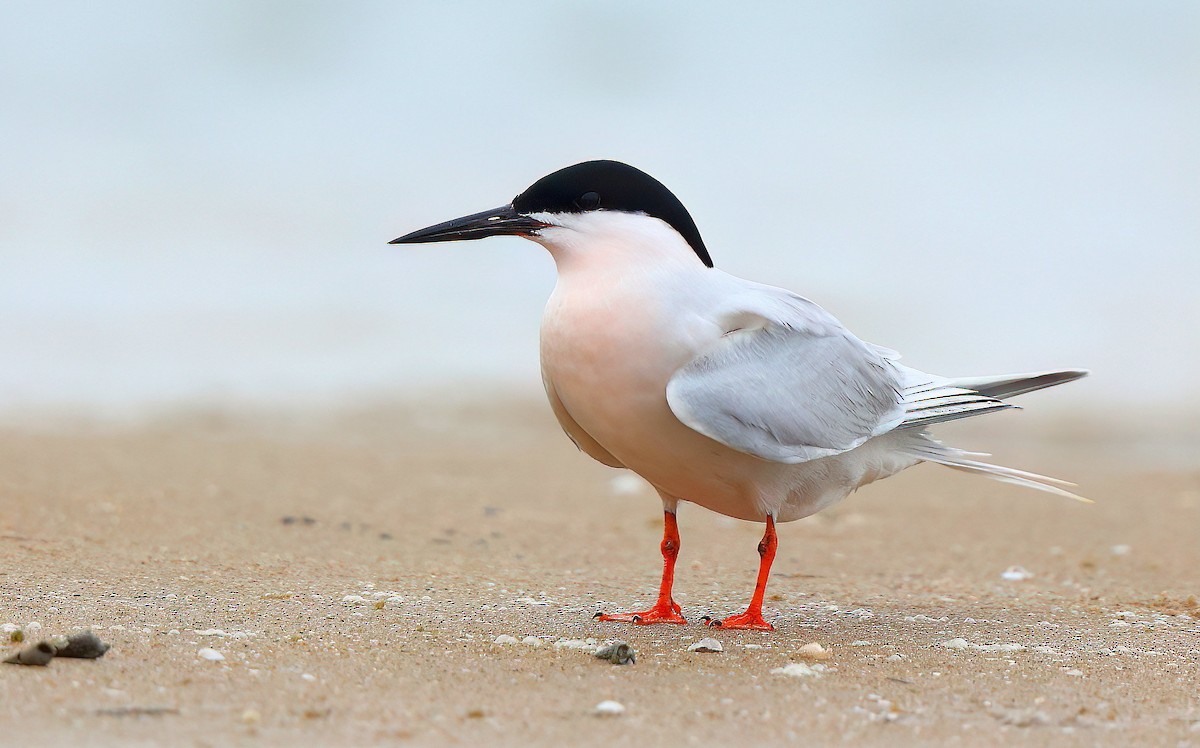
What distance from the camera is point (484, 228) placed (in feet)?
11.8

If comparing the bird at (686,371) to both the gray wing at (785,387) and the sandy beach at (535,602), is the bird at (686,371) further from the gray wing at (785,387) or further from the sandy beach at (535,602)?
the sandy beach at (535,602)

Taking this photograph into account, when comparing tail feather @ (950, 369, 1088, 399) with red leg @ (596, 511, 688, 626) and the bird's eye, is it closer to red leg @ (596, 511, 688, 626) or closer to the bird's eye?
red leg @ (596, 511, 688, 626)

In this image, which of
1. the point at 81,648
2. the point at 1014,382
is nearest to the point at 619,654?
the point at 81,648

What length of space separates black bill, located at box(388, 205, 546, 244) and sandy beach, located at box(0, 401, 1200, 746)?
1054mm

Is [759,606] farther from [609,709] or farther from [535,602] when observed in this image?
[609,709]

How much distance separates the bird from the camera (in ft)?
10.6

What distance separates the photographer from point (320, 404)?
9.51 meters

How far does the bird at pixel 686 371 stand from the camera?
324 cm

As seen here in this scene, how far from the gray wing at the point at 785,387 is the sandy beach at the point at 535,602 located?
1.80ft

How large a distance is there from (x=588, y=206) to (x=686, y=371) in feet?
1.85

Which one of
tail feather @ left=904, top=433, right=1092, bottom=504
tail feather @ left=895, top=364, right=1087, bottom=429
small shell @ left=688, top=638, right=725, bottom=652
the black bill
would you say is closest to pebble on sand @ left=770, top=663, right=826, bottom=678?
small shell @ left=688, top=638, right=725, bottom=652

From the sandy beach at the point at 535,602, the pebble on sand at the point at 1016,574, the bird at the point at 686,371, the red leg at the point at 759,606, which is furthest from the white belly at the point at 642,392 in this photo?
the pebble on sand at the point at 1016,574

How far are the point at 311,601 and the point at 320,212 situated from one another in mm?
12125

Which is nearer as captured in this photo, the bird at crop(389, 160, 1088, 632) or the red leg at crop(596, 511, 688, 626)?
the bird at crop(389, 160, 1088, 632)
